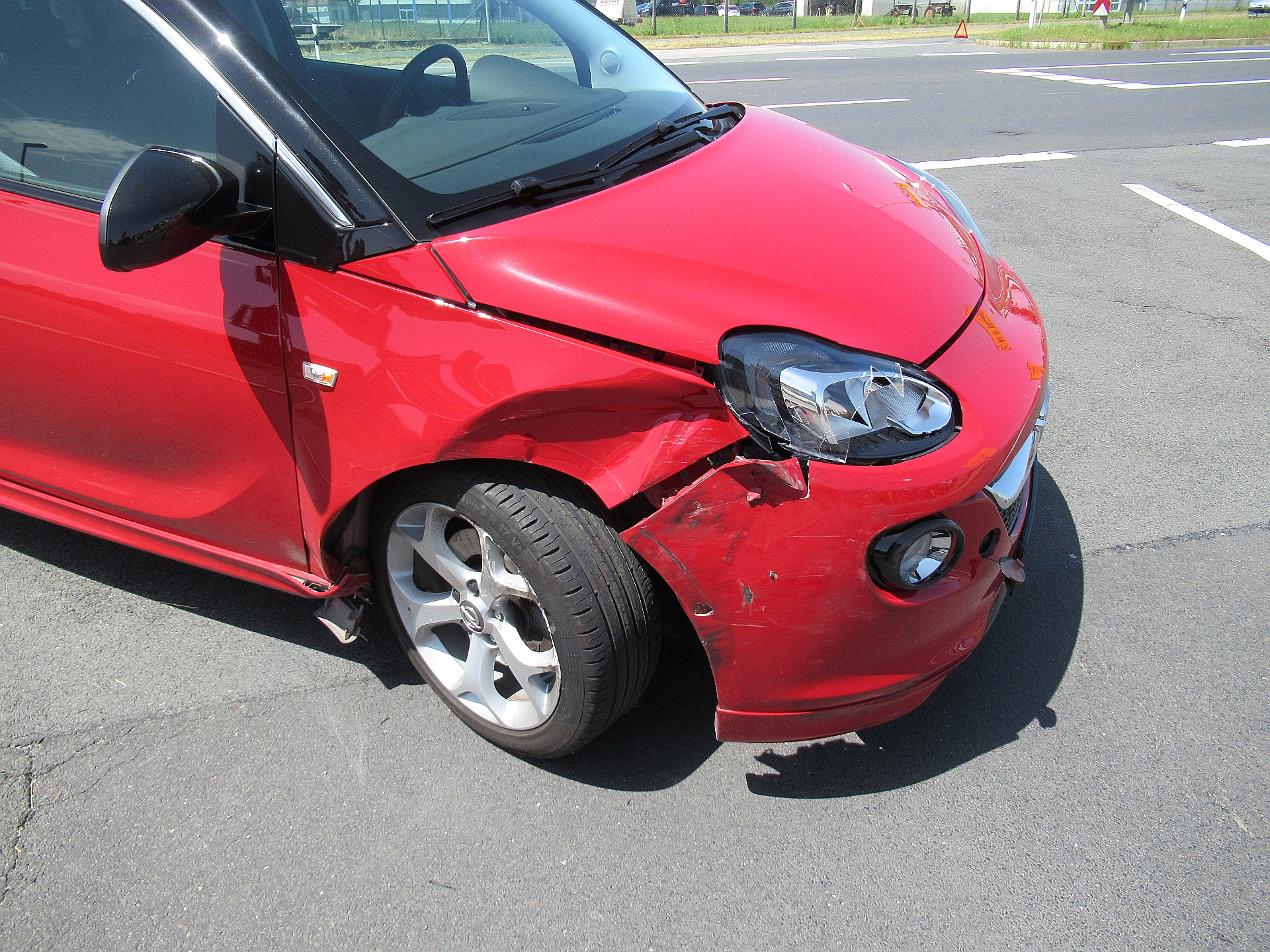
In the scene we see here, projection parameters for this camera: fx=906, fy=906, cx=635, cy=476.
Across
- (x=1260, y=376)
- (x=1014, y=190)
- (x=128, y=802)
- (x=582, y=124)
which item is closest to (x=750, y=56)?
(x=1014, y=190)

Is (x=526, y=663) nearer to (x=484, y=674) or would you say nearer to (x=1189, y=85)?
(x=484, y=674)

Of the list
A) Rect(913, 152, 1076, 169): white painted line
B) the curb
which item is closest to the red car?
Rect(913, 152, 1076, 169): white painted line

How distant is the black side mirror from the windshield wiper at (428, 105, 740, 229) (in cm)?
41

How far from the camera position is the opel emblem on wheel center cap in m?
2.11

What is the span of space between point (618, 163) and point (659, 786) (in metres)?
1.50

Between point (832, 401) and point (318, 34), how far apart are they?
1646 millimetres

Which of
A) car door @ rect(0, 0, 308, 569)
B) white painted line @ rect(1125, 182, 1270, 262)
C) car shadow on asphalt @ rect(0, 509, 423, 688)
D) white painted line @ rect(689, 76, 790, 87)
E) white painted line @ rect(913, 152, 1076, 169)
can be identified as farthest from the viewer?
white painted line @ rect(689, 76, 790, 87)

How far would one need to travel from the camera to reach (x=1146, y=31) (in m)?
20.8

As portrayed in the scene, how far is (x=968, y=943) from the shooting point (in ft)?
5.92

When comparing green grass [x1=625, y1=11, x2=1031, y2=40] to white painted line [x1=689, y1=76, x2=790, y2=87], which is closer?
white painted line [x1=689, y1=76, x2=790, y2=87]

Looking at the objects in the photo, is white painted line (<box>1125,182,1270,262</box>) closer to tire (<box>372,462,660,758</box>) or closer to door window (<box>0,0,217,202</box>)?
tire (<box>372,462,660,758</box>)

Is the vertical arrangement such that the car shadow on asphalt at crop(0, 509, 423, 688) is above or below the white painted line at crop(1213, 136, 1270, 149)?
below

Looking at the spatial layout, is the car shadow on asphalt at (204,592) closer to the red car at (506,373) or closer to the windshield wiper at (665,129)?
the red car at (506,373)

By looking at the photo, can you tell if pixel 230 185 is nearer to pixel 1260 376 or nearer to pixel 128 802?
pixel 128 802
